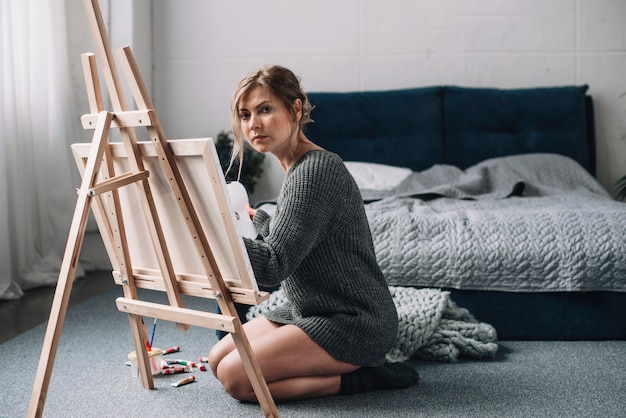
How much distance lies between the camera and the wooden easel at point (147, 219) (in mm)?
1528

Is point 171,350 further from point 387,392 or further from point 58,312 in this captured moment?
point 58,312

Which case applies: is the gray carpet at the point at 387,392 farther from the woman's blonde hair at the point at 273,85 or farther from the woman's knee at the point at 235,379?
the woman's blonde hair at the point at 273,85

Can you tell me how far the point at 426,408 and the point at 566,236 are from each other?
0.96m

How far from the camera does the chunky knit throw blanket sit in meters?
2.25

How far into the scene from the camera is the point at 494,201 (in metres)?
3.12

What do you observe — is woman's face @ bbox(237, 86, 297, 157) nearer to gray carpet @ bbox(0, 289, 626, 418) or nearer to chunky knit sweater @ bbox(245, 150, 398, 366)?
chunky knit sweater @ bbox(245, 150, 398, 366)

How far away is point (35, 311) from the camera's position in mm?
3018

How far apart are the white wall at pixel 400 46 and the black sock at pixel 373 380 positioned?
96.2 inches

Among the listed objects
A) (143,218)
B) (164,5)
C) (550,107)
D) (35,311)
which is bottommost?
(35,311)

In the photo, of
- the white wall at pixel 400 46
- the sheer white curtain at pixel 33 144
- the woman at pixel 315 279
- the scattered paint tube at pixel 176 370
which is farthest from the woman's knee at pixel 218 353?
the white wall at pixel 400 46

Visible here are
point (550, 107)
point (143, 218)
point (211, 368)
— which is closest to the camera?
point (143, 218)

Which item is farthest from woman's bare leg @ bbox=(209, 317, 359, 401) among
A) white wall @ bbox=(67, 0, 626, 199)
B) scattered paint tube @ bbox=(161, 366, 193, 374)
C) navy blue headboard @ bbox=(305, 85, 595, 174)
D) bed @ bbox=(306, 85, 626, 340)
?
white wall @ bbox=(67, 0, 626, 199)

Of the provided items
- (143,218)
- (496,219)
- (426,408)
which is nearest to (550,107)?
(496,219)

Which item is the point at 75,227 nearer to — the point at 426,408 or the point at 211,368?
the point at 211,368
